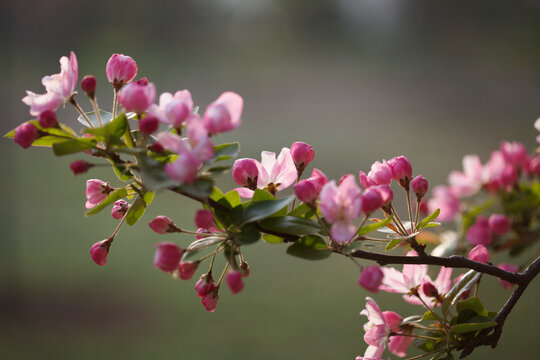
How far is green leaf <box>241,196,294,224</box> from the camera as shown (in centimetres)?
30

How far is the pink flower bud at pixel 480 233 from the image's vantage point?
0.73m

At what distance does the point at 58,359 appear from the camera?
4.52ft

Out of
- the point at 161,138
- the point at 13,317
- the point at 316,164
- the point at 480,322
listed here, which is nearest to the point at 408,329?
the point at 480,322

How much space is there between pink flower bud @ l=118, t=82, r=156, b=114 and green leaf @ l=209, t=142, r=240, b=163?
50 mm

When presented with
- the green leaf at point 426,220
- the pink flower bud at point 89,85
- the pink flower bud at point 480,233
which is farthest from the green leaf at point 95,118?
the pink flower bud at point 480,233

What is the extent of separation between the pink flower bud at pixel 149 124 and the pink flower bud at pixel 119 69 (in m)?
0.07

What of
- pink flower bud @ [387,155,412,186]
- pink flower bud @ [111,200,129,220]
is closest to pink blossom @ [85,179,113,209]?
pink flower bud @ [111,200,129,220]

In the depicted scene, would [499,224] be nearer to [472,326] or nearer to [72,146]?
[472,326]

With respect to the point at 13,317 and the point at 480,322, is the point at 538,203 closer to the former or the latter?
the point at 480,322

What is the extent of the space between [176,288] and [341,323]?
0.59 m

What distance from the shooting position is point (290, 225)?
31 cm

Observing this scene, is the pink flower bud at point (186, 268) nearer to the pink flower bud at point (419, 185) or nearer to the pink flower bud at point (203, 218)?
the pink flower bud at point (203, 218)

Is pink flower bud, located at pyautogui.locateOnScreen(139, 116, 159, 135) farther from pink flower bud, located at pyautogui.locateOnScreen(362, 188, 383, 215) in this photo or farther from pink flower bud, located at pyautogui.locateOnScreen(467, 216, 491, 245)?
pink flower bud, located at pyautogui.locateOnScreen(467, 216, 491, 245)

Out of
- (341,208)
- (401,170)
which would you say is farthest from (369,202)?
(401,170)
